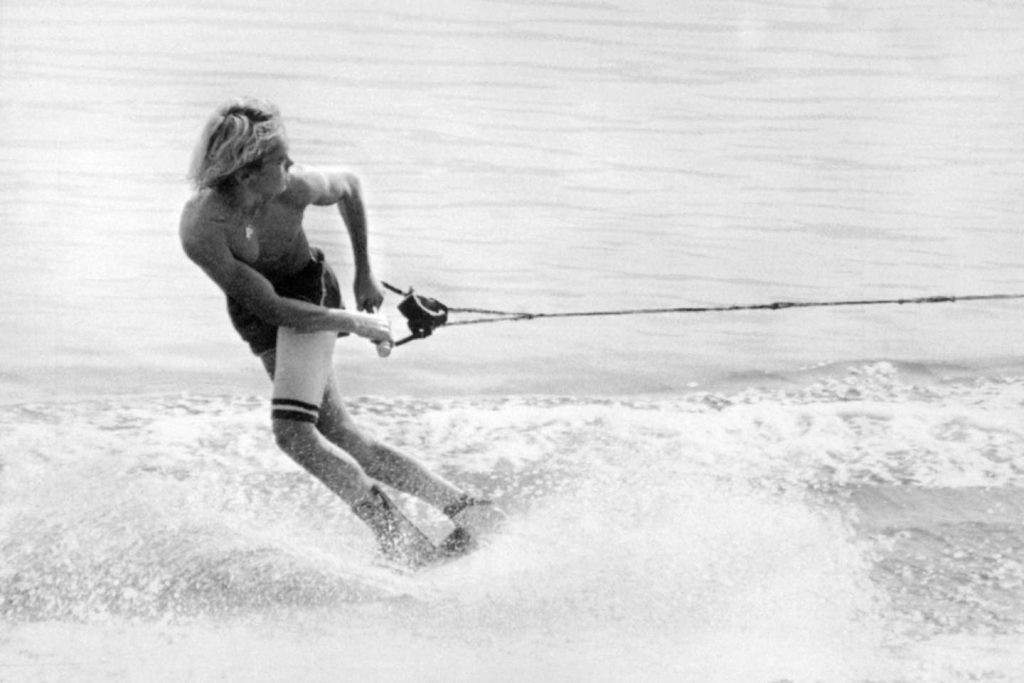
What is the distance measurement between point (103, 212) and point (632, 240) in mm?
2276

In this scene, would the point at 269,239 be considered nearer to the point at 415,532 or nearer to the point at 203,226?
the point at 203,226

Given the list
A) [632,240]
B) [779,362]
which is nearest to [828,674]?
[779,362]

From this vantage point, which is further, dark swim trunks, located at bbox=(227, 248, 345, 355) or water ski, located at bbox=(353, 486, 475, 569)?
water ski, located at bbox=(353, 486, 475, 569)

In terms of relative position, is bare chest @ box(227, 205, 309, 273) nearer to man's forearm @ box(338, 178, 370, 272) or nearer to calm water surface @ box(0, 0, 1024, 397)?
man's forearm @ box(338, 178, 370, 272)

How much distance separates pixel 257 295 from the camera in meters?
3.75

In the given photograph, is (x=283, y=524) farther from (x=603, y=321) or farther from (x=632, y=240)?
(x=632, y=240)

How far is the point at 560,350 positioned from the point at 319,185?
8.10 feet

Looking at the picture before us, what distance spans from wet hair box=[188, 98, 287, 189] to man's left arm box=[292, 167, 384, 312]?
243 mm

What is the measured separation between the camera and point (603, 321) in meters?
6.52

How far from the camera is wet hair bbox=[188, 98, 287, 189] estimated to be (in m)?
3.57

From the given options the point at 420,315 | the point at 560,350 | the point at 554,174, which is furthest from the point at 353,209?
the point at 554,174

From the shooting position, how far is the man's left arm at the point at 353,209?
12.8ft

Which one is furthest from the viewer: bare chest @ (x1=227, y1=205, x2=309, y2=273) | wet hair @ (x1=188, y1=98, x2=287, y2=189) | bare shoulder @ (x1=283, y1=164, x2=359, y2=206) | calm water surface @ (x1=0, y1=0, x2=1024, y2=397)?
calm water surface @ (x1=0, y1=0, x2=1024, y2=397)

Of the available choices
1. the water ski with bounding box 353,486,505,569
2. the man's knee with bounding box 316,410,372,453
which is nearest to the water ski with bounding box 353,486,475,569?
the water ski with bounding box 353,486,505,569
